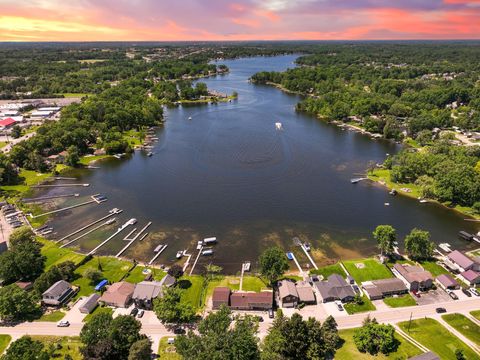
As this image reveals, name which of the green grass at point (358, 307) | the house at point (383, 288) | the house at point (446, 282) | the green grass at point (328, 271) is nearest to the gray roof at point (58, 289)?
the green grass at point (328, 271)

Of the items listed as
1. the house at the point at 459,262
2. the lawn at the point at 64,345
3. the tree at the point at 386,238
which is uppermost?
the tree at the point at 386,238

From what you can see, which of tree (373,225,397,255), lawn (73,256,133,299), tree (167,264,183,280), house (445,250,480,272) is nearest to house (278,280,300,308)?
tree (167,264,183,280)

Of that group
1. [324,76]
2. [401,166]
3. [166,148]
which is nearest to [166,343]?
[401,166]

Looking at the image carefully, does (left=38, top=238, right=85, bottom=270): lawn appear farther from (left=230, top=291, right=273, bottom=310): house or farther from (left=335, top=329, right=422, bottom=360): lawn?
(left=335, top=329, right=422, bottom=360): lawn

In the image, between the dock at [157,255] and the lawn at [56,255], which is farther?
the dock at [157,255]

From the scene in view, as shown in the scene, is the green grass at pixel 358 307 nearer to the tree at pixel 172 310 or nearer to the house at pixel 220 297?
the house at pixel 220 297

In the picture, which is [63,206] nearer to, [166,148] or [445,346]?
[166,148]

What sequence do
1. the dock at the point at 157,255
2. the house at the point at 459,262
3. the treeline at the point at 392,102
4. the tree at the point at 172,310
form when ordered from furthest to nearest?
the treeline at the point at 392,102 < the dock at the point at 157,255 < the house at the point at 459,262 < the tree at the point at 172,310
